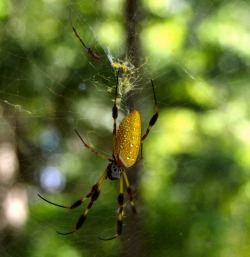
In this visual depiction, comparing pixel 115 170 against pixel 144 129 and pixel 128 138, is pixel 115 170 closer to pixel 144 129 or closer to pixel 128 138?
pixel 128 138

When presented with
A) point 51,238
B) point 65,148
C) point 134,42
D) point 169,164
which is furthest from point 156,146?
point 134,42

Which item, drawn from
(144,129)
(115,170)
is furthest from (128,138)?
(144,129)

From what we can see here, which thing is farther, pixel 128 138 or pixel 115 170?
pixel 115 170

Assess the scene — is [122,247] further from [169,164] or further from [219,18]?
[219,18]

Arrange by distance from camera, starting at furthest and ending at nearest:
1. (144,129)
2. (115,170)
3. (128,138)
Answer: (144,129), (115,170), (128,138)

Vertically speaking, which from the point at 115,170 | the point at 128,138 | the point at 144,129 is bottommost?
the point at 144,129

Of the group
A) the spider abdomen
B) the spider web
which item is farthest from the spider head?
the spider web

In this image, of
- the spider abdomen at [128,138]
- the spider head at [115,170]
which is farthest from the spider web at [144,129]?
the spider abdomen at [128,138]

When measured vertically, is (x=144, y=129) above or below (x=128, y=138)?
below
